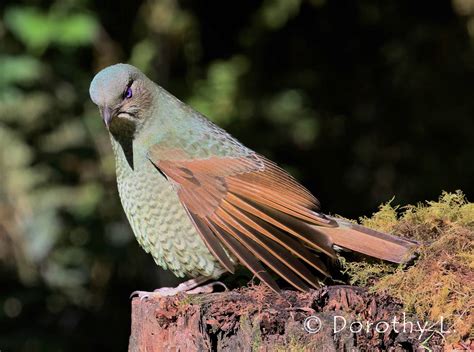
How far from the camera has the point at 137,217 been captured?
4129mm

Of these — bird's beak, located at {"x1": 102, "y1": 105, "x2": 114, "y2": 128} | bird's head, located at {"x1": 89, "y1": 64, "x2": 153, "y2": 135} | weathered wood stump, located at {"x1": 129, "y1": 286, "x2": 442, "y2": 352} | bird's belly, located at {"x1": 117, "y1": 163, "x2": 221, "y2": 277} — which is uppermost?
bird's head, located at {"x1": 89, "y1": 64, "x2": 153, "y2": 135}

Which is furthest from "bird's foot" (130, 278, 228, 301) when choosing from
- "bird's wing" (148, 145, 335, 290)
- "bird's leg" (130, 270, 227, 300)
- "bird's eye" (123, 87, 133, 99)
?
"bird's eye" (123, 87, 133, 99)

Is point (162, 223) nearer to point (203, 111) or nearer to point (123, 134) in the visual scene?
point (123, 134)

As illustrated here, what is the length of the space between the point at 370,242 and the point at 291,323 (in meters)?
0.67

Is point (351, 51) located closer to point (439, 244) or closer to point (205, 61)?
point (205, 61)

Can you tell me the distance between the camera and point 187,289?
3.95m

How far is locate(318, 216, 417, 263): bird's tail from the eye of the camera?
3516 millimetres

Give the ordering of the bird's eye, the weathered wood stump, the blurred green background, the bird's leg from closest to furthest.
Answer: the weathered wood stump < the bird's leg < the bird's eye < the blurred green background

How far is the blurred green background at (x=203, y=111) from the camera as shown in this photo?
6930 millimetres

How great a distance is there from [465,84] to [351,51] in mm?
1185

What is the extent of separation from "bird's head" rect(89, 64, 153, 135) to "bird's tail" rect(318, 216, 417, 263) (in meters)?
1.22

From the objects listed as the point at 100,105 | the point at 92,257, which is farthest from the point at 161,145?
the point at 92,257

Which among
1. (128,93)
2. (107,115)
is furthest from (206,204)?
(128,93)

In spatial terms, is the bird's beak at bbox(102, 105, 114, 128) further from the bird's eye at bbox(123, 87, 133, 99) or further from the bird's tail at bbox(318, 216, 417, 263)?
the bird's tail at bbox(318, 216, 417, 263)
